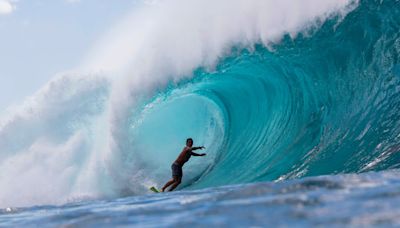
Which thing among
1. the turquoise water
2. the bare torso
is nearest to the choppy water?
the turquoise water

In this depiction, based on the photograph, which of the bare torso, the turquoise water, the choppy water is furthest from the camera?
the bare torso

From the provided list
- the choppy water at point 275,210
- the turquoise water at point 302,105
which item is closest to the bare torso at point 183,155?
the turquoise water at point 302,105

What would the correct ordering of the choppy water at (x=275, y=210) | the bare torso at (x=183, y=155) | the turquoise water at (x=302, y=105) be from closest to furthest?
the choppy water at (x=275, y=210), the turquoise water at (x=302, y=105), the bare torso at (x=183, y=155)

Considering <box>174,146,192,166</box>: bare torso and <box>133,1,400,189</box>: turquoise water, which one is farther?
<box>174,146,192,166</box>: bare torso

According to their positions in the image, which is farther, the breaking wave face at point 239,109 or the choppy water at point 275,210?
the breaking wave face at point 239,109

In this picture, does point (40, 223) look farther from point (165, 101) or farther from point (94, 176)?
point (165, 101)

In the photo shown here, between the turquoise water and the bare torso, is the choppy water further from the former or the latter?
the bare torso

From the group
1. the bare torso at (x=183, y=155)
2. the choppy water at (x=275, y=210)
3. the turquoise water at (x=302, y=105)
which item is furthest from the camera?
the bare torso at (x=183, y=155)

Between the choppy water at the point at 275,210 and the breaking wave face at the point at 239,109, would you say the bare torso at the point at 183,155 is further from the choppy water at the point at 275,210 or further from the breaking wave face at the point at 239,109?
the choppy water at the point at 275,210

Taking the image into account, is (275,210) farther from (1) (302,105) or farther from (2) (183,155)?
(1) (302,105)

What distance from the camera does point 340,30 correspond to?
11602mm

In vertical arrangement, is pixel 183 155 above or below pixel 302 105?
below

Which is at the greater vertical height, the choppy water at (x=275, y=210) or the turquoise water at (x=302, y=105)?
the turquoise water at (x=302, y=105)

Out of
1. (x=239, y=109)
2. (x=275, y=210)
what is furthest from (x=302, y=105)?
(x=275, y=210)
